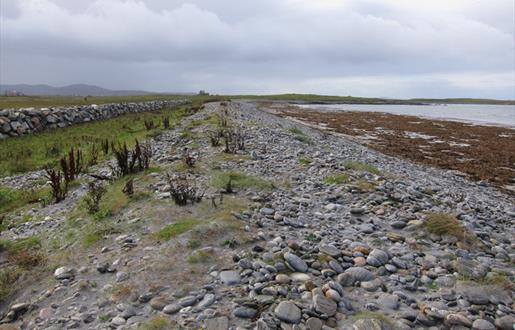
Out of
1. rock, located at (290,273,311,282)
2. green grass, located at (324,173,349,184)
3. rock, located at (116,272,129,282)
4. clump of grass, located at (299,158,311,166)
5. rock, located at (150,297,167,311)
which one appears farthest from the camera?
clump of grass, located at (299,158,311,166)

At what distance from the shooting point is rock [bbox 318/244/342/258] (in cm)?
563

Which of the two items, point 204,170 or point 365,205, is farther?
point 204,170

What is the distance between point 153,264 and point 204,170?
564cm

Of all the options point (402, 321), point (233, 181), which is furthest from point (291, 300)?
point (233, 181)

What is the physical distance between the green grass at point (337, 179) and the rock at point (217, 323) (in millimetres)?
6505

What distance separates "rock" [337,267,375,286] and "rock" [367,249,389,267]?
1.02 feet

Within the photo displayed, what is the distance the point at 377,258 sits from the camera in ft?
18.2

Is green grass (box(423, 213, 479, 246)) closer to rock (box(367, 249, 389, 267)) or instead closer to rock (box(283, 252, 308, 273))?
rock (box(367, 249, 389, 267))

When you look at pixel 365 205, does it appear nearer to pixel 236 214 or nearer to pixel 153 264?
pixel 236 214

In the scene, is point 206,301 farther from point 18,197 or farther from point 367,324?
point 18,197

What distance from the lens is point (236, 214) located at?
23.5 ft

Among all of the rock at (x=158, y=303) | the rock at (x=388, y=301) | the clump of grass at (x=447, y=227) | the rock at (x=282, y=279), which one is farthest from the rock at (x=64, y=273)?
the clump of grass at (x=447, y=227)

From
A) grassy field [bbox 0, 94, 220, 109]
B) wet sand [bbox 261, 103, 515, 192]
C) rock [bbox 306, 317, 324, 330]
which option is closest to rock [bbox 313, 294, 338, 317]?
rock [bbox 306, 317, 324, 330]

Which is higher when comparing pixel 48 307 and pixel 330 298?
pixel 330 298
